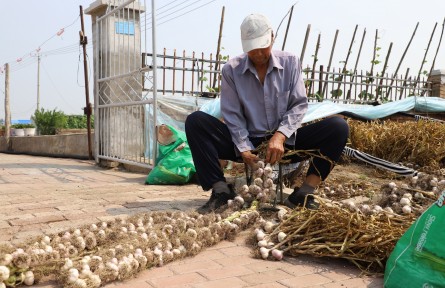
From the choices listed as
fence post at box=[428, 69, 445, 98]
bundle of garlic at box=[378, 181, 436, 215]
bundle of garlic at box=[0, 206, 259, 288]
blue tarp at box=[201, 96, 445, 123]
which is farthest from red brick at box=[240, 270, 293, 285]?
fence post at box=[428, 69, 445, 98]

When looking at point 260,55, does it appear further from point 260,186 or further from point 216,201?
point 216,201

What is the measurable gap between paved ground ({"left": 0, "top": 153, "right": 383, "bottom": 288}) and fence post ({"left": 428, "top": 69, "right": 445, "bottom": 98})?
7929 mm

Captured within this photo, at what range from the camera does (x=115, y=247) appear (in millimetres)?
1886

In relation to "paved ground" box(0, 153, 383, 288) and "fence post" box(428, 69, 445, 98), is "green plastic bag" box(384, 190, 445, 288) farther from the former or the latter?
"fence post" box(428, 69, 445, 98)

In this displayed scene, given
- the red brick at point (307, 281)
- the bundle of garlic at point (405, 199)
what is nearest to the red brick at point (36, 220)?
the red brick at point (307, 281)

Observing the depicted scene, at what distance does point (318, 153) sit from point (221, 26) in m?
5.99

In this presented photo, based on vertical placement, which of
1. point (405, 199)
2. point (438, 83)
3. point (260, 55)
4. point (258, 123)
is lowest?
point (405, 199)

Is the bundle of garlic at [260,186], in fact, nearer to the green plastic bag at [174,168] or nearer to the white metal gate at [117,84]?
the green plastic bag at [174,168]

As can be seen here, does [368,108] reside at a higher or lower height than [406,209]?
Answer: higher

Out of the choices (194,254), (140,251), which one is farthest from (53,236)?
(194,254)

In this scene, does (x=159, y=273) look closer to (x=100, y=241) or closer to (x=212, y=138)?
(x=100, y=241)

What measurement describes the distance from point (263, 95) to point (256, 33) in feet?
1.50

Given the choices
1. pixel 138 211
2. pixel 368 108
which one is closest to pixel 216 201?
pixel 138 211

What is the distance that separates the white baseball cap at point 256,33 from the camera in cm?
266
